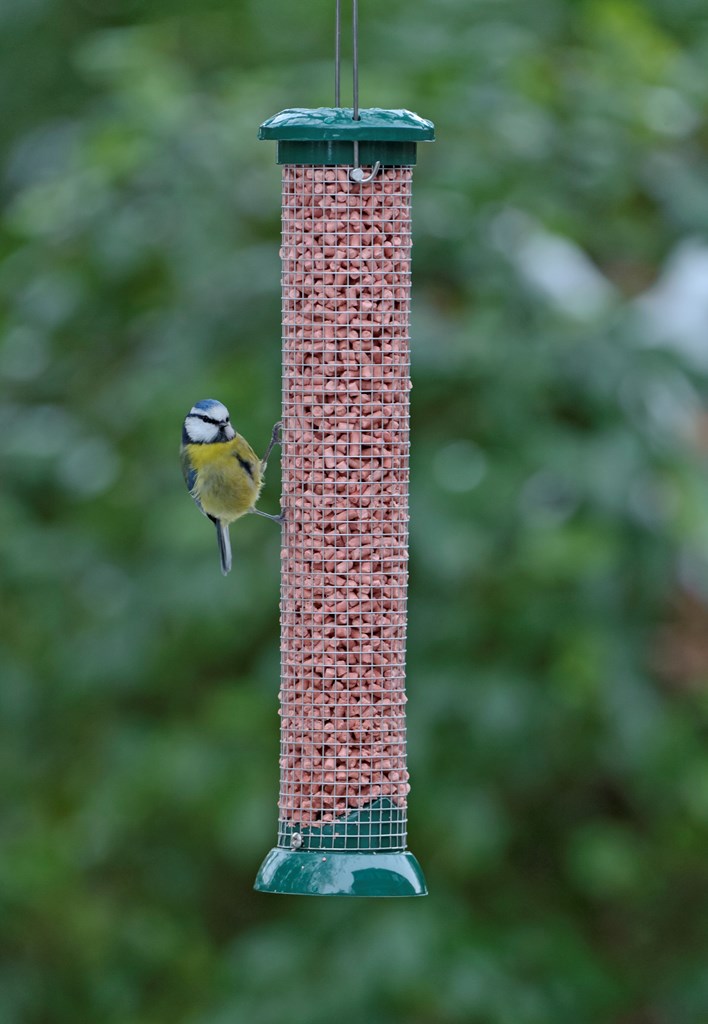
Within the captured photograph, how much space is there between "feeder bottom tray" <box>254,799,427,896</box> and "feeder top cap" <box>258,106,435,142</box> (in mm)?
1627

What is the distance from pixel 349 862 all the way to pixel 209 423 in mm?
1282

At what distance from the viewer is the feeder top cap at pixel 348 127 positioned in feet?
15.1

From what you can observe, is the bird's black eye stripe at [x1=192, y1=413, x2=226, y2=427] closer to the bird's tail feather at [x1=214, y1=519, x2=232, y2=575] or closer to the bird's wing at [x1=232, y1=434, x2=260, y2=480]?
the bird's wing at [x1=232, y1=434, x2=260, y2=480]

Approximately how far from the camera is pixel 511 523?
729 cm

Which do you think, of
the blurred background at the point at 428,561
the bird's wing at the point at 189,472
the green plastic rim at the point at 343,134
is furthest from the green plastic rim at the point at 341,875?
the blurred background at the point at 428,561

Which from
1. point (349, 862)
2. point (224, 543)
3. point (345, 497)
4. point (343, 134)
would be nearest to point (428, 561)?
point (224, 543)

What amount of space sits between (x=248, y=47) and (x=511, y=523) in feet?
13.4

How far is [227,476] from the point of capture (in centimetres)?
525

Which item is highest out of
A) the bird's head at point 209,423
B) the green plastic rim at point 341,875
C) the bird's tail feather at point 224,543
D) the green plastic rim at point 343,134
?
the green plastic rim at point 343,134

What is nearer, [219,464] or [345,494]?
[345,494]

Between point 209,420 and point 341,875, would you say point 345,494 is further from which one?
point 341,875

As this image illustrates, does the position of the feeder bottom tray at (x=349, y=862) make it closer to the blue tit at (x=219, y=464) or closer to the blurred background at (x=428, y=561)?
the blue tit at (x=219, y=464)

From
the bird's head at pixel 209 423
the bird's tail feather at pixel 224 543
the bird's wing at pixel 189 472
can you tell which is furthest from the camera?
the bird's tail feather at pixel 224 543

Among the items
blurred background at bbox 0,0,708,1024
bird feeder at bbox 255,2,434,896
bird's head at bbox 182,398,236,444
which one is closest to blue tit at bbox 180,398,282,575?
bird's head at bbox 182,398,236,444
